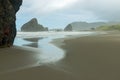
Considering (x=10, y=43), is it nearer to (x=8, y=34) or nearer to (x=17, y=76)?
(x=8, y=34)

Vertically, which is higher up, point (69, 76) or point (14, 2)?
point (14, 2)

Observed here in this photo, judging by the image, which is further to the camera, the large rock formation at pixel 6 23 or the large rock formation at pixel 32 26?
the large rock formation at pixel 32 26

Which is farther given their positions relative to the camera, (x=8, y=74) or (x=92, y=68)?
(x=92, y=68)

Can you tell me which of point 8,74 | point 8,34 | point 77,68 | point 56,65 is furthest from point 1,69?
point 8,34

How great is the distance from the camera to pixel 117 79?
342 inches

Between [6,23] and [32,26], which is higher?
[32,26]

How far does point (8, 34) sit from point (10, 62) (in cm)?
A: 830

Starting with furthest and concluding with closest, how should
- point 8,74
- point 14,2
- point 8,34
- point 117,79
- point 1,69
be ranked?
point 14,2 → point 8,34 → point 1,69 → point 8,74 → point 117,79

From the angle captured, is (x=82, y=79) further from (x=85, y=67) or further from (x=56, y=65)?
(x=56, y=65)

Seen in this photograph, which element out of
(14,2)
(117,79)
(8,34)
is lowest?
(117,79)

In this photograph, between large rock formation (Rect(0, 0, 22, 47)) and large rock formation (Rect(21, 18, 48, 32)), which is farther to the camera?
large rock formation (Rect(21, 18, 48, 32))

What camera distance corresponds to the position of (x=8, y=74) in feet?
30.6

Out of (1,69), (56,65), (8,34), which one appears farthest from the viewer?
(8,34)

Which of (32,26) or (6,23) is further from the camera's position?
(32,26)
